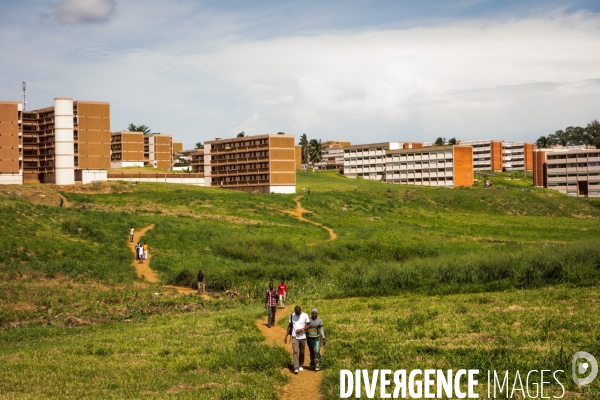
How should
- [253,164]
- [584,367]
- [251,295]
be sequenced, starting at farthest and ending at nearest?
1. [253,164]
2. [251,295]
3. [584,367]

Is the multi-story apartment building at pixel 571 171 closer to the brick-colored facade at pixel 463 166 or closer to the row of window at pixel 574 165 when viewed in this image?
the row of window at pixel 574 165

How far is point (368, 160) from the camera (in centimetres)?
19488

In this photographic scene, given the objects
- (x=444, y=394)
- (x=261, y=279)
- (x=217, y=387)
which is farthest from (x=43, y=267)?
(x=444, y=394)

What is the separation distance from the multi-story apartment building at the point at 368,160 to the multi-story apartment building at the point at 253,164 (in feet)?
203

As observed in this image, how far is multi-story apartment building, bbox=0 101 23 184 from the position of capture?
116m

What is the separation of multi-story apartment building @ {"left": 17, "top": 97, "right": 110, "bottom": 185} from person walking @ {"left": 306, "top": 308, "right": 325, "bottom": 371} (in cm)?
9991

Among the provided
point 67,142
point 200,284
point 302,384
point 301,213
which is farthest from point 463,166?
point 302,384

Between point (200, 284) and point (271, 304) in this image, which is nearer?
point (271, 304)

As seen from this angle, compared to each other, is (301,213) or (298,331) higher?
(301,213)

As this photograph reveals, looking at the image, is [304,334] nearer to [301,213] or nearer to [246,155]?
[301,213]

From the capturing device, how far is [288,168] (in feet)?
432

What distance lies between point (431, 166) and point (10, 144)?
100957mm

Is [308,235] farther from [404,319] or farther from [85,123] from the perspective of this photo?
[85,123]

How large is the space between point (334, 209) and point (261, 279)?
166 feet
